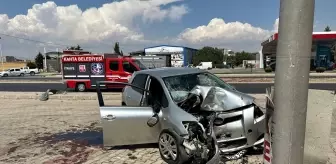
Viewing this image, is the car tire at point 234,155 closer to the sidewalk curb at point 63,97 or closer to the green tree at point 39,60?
→ the sidewalk curb at point 63,97

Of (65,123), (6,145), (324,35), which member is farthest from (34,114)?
(324,35)

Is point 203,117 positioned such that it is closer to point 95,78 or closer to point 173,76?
point 173,76

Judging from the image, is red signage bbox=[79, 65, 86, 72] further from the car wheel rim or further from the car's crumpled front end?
the car's crumpled front end

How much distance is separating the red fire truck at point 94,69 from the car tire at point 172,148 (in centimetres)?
1344

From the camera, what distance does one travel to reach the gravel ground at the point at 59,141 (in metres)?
5.45

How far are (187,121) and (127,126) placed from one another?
1.32m

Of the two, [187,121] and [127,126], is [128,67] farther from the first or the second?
[187,121]

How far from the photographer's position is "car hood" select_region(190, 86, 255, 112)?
16.3ft

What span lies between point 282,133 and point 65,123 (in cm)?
788

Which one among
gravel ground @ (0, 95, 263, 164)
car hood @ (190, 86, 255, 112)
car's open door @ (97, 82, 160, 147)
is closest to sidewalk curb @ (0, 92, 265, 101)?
gravel ground @ (0, 95, 263, 164)

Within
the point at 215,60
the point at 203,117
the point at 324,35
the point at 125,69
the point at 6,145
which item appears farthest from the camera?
the point at 215,60

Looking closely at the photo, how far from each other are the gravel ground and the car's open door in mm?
303

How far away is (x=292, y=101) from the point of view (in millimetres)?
2279

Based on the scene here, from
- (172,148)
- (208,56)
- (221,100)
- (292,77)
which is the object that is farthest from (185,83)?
(208,56)
